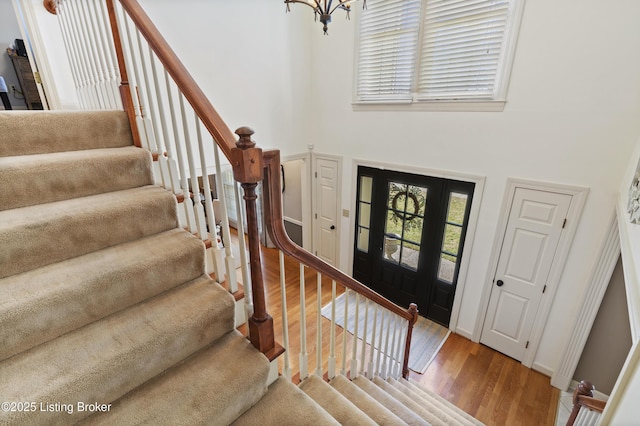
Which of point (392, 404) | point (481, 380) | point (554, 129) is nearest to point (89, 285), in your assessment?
point (392, 404)

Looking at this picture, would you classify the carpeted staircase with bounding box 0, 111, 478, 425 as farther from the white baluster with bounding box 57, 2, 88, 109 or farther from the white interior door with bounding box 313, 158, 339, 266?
the white interior door with bounding box 313, 158, 339, 266

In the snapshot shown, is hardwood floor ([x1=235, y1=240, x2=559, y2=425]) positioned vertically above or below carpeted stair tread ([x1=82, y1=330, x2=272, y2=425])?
below

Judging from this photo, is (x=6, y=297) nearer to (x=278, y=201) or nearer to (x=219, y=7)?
(x=278, y=201)

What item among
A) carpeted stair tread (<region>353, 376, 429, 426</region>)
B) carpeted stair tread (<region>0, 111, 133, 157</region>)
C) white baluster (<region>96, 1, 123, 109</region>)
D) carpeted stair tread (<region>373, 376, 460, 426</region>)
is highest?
white baluster (<region>96, 1, 123, 109</region>)

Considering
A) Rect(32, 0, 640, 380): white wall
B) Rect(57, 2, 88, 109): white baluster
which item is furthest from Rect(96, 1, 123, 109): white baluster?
Rect(32, 0, 640, 380): white wall

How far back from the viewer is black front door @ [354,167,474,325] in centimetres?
351

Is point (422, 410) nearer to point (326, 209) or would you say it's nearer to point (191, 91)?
point (191, 91)

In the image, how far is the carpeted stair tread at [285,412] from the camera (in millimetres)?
1184

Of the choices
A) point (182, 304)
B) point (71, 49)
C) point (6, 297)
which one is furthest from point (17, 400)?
point (71, 49)

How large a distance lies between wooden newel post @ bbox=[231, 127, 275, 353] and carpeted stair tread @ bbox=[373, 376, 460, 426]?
55.9 inches

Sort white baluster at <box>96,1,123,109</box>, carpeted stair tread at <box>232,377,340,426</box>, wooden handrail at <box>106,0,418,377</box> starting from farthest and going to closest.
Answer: white baluster at <box>96,1,123,109</box> < carpeted stair tread at <box>232,377,340,426</box> < wooden handrail at <box>106,0,418,377</box>

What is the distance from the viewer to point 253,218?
1.14m

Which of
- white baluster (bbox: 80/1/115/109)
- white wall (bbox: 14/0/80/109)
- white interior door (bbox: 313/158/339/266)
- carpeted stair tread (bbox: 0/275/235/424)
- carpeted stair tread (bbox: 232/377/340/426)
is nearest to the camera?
carpeted stair tread (bbox: 0/275/235/424)

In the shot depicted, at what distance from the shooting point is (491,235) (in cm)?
320
